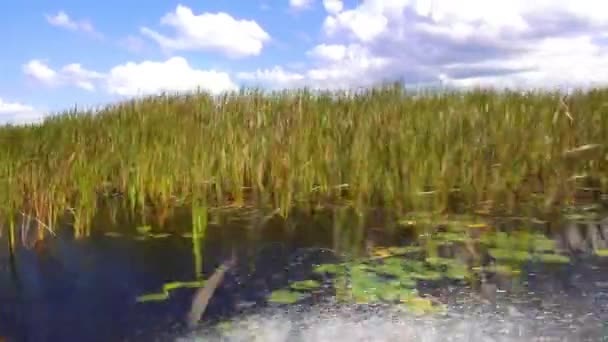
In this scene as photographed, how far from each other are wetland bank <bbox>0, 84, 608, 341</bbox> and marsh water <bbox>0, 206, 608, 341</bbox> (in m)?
0.02

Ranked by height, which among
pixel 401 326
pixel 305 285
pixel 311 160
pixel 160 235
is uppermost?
pixel 311 160

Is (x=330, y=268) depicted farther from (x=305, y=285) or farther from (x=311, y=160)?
(x=311, y=160)

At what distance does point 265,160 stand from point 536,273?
2937 mm

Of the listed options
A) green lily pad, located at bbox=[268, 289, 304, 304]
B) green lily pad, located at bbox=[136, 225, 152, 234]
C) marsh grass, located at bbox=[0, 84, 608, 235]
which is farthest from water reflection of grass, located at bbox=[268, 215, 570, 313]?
green lily pad, located at bbox=[136, 225, 152, 234]

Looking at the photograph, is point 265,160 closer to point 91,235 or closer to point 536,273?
point 91,235

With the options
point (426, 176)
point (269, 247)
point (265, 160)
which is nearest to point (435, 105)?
point (426, 176)

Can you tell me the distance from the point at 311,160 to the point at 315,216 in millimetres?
788

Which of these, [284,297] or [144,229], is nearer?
[284,297]

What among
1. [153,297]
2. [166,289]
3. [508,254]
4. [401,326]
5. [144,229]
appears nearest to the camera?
[401,326]

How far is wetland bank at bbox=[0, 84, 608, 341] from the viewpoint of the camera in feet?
9.57

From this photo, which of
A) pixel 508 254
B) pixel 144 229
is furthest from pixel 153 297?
pixel 508 254

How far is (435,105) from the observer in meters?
6.49

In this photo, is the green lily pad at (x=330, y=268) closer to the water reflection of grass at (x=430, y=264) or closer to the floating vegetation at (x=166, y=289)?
the water reflection of grass at (x=430, y=264)

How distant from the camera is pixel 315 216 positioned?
4871 millimetres
